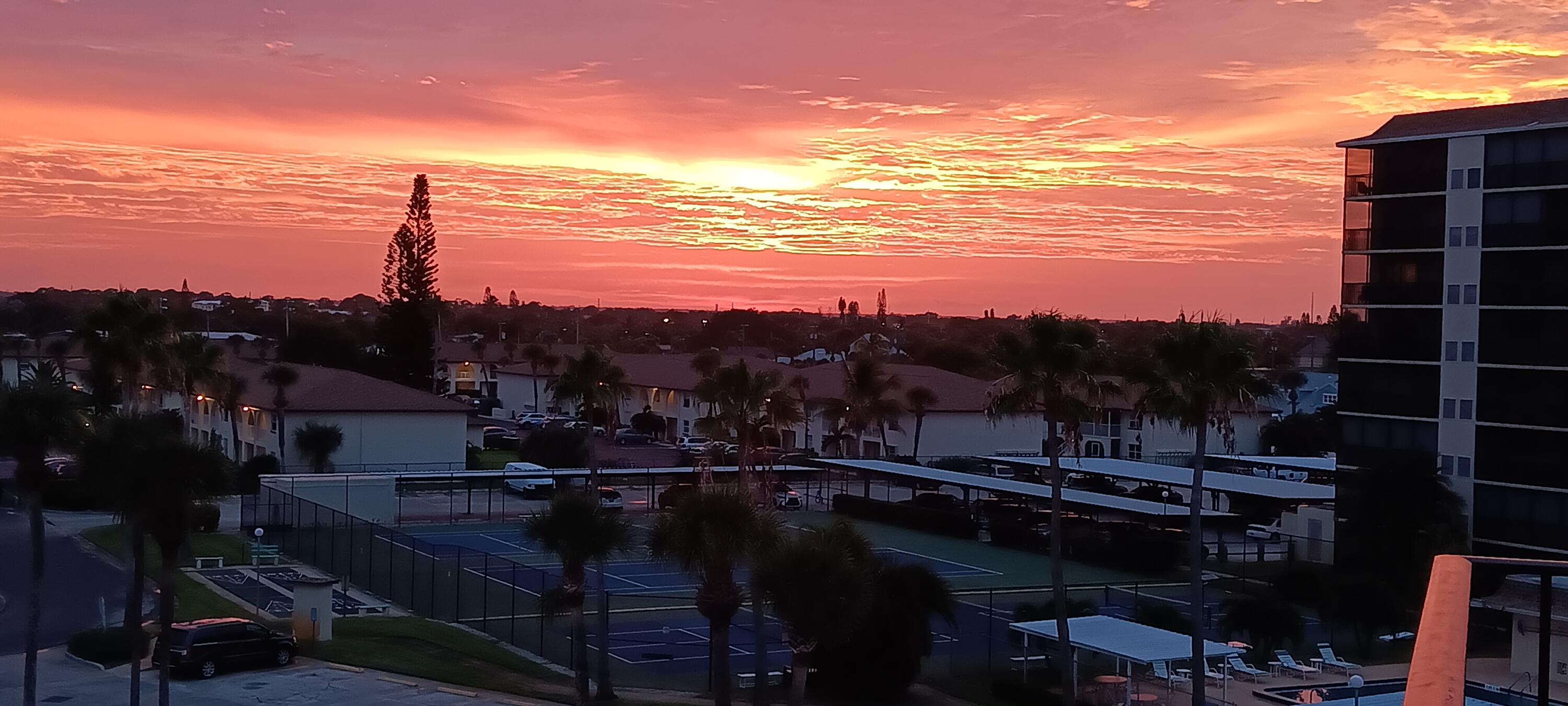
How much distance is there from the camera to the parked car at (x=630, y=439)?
95000 millimetres

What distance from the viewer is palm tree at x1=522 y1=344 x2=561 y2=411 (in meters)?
109

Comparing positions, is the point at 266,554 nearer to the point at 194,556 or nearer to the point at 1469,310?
the point at 194,556

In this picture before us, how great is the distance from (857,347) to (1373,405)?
98.9 meters

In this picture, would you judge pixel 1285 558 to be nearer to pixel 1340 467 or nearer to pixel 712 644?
pixel 1340 467

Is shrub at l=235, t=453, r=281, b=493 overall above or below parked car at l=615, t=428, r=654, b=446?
above

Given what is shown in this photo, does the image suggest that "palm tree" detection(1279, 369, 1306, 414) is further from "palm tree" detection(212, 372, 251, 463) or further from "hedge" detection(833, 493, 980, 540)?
"palm tree" detection(212, 372, 251, 463)

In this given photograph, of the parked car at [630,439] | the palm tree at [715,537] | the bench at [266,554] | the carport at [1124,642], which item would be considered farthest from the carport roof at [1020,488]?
the parked car at [630,439]

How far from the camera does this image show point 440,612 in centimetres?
3647

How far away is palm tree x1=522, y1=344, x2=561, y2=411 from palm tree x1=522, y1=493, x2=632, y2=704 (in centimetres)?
8342

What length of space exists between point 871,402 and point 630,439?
23.3m

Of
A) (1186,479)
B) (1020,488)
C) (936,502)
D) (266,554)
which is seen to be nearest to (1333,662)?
(1020,488)

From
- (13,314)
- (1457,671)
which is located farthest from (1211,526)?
(13,314)

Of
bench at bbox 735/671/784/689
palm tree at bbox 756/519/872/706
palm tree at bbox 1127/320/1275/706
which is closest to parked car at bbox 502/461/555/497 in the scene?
bench at bbox 735/671/784/689

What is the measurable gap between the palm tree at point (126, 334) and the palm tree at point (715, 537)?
25.1 meters
